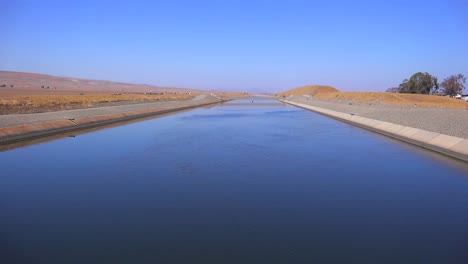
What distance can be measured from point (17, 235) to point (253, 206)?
4.02m

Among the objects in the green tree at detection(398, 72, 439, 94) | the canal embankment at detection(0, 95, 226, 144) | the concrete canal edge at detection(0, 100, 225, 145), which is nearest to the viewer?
the concrete canal edge at detection(0, 100, 225, 145)

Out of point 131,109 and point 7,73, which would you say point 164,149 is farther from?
point 7,73

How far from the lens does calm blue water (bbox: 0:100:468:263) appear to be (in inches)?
202

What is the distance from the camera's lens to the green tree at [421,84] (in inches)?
2840

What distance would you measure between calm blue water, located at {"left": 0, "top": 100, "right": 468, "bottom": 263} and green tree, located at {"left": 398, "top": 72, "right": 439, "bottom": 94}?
67367mm

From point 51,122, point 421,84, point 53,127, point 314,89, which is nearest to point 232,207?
point 53,127

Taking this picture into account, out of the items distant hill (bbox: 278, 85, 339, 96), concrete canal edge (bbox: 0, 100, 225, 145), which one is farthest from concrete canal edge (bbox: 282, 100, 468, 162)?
distant hill (bbox: 278, 85, 339, 96)

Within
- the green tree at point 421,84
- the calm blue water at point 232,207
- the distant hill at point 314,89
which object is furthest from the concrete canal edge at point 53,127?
the distant hill at point 314,89

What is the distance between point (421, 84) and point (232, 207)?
76.7 metres

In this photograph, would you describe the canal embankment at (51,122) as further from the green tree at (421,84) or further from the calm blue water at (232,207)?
the green tree at (421,84)

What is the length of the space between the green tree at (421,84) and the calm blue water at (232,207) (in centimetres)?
6737

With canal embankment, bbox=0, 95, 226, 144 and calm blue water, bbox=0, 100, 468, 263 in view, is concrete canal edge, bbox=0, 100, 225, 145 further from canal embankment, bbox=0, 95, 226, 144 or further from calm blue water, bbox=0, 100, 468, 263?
calm blue water, bbox=0, 100, 468, 263

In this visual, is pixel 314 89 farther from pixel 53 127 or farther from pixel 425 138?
pixel 53 127

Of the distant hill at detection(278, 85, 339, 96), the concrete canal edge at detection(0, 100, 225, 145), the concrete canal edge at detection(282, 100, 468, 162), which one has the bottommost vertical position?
the concrete canal edge at detection(0, 100, 225, 145)
